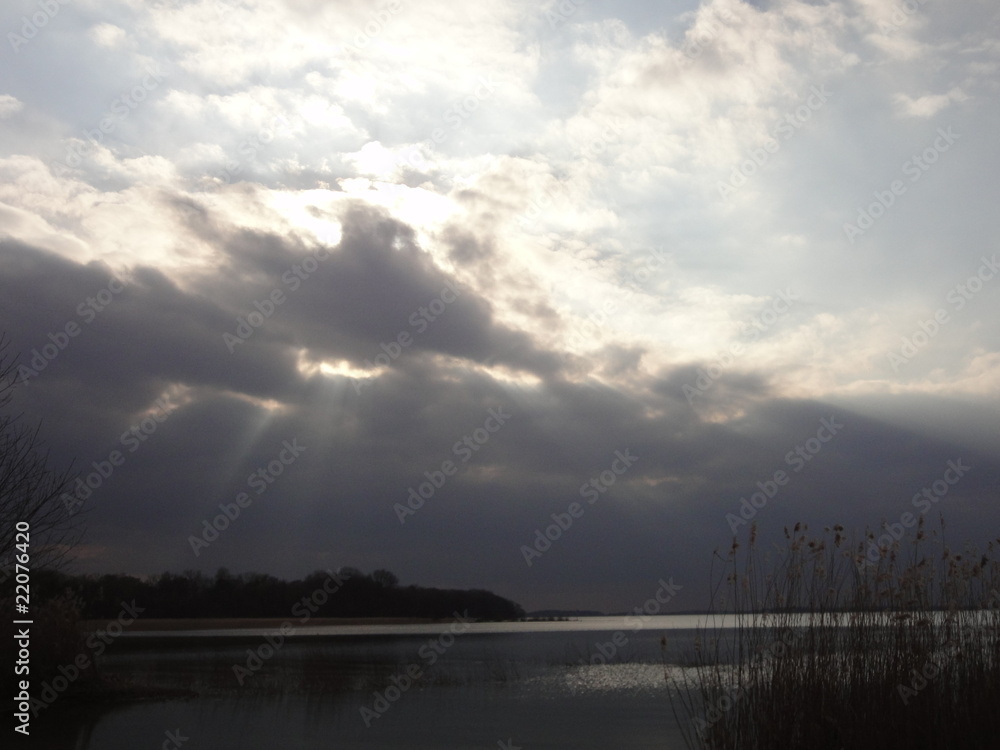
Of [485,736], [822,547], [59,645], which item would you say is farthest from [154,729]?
[822,547]

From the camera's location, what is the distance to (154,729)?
1405cm

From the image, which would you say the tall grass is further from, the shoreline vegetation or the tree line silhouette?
the tree line silhouette

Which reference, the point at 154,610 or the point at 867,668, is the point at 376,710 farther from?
the point at 154,610

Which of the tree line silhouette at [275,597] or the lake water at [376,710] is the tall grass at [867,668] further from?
the tree line silhouette at [275,597]

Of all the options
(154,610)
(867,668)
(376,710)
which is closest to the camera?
(867,668)

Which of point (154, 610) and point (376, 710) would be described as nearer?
point (376, 710)

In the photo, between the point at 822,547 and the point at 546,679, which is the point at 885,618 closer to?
the point at 822,547

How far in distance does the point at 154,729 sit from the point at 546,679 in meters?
14.2

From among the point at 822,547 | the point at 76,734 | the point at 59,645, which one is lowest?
the point at 76,734

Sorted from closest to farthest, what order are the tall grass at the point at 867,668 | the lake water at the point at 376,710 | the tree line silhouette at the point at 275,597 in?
the tall grass at the point at 867,668 → the lake water at the point at 376,710 → the tree line silhouette at the point at 275,597

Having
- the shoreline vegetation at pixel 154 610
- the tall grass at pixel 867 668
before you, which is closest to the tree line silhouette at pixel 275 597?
the shoreline vegetation at pixel 154 610

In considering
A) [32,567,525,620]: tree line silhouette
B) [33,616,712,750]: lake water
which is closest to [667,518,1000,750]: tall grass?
[33,616,712,750]: lake water

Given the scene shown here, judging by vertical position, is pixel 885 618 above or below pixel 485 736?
above

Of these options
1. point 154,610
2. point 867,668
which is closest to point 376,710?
point 867,668
